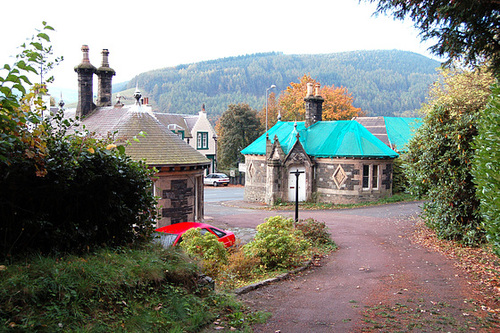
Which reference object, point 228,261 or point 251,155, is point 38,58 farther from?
point 251,155

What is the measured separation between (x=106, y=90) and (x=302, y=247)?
17609mm

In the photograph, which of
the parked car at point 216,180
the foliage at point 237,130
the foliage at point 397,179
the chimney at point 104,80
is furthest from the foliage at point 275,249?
the foliage at point 237,130

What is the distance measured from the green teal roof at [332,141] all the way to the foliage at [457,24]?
19.2 m

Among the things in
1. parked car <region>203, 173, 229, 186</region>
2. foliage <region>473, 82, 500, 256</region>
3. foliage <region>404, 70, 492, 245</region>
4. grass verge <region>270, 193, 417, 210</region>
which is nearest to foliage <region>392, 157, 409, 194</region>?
grass verge <region>270, 193, 417, 210</region>

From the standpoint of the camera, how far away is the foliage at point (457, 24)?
977cm

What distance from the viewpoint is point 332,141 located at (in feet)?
104

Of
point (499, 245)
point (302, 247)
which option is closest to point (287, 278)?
point (302, 247)

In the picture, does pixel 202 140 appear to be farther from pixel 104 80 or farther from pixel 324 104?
pixel 104 80

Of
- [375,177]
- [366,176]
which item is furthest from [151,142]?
[375,177]

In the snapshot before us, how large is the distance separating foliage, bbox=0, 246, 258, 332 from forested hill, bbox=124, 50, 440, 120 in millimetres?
118113

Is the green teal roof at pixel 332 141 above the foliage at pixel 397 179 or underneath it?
above

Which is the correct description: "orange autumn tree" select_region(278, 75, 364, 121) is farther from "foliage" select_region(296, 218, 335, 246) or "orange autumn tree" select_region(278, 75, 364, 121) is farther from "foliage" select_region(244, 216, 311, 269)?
"foliage" select_region(244, 216, 311, 269)

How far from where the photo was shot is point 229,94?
15225cm

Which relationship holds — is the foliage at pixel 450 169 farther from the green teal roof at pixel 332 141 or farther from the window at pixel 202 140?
the window at pixel 202 140
